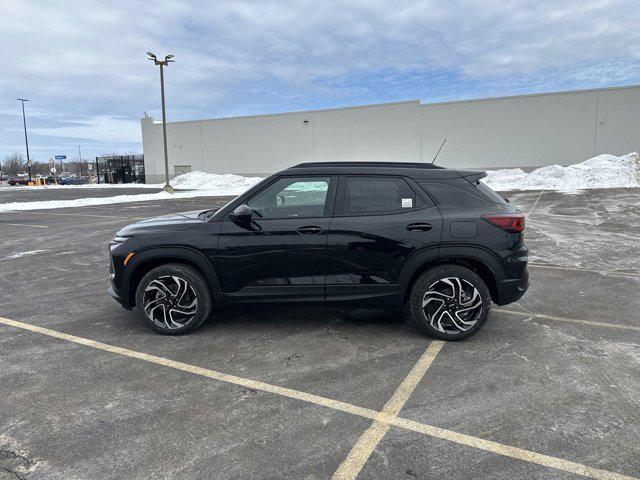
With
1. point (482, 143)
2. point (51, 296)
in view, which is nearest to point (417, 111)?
point (482, 143)

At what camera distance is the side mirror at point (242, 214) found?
447cm

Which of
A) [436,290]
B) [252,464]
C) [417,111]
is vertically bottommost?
[252,464]

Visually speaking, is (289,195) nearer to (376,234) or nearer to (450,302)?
(376,234)

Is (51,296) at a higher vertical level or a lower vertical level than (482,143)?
lower

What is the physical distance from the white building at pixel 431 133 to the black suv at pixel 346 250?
3258 centimetres

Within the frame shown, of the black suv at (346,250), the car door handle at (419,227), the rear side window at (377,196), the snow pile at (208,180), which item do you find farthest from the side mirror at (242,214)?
the snow pile at (208,180)

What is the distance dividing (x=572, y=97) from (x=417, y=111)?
35.6ft

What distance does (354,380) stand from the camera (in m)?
3.75

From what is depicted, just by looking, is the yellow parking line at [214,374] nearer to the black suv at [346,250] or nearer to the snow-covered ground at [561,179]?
the black suv at [346,250]

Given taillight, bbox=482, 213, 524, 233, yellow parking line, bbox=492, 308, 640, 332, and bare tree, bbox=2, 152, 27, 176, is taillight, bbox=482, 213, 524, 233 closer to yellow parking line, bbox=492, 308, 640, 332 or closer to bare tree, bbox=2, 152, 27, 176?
yellow parking line, bbox=492, 308, 640, 332

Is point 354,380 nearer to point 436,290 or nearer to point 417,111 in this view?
point 436,290

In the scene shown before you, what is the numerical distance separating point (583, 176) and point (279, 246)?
28.5 metres

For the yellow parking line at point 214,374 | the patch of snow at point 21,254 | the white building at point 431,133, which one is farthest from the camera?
the white building at point 431,133

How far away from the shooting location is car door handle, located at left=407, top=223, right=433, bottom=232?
14.5 feet
